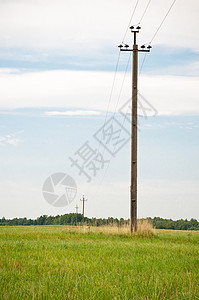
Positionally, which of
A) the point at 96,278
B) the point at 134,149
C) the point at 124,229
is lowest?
the point at 96,278

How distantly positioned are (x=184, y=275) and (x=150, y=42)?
14.6 m

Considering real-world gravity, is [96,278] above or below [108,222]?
below

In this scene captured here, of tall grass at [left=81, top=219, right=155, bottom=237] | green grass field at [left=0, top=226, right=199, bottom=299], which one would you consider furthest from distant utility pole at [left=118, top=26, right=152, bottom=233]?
A: green grass field at [left=0, top=226, right=199, bottom=299]

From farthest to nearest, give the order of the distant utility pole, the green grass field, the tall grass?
the distant utility pole, the tall grass, the green grass field

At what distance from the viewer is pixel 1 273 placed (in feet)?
17.6

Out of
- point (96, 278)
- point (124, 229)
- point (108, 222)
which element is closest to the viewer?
point (96, 278)

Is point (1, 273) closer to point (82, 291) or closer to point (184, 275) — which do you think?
point (82, 291)

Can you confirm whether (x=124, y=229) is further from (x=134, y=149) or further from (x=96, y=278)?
(x=96, y=278)

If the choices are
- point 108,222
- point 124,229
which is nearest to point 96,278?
point 124,229

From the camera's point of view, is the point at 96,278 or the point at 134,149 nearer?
the point at 96,278

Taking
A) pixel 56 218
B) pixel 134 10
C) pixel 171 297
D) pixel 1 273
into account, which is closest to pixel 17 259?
pixel 1 273

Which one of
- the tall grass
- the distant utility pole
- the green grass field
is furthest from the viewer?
the distant utility pole

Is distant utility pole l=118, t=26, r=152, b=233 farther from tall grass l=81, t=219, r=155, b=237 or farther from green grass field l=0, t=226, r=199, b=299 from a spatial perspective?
green grass field l=0, t=226, r=199, b=299

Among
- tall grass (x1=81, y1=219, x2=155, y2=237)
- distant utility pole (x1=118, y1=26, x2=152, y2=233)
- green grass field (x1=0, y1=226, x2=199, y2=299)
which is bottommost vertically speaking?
green grass field (x1=0, y1=226, x2=199, y2=299)
